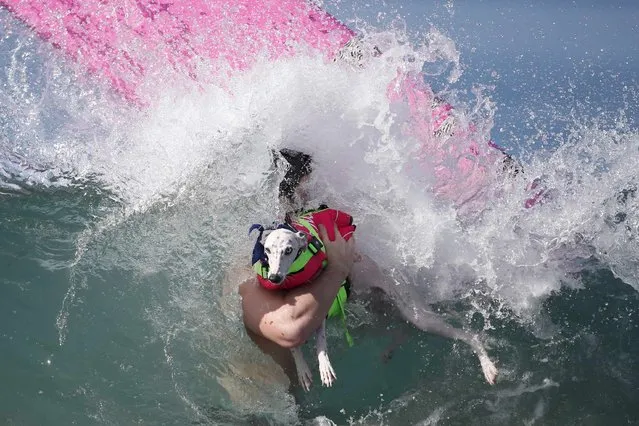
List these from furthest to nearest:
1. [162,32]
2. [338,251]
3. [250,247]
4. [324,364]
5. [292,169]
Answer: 1. [162,32]
2. [292,169]
3. [250,247]
4. [338,251]
5. [324,364]

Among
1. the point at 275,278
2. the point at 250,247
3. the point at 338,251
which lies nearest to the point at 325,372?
the point at 275,278

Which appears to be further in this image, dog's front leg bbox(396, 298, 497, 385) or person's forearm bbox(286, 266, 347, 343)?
dog's front leg bbox(396, 298, 497, 385)

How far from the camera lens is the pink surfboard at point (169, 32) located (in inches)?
201

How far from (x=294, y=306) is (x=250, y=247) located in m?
0.97

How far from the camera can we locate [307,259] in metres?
2.77

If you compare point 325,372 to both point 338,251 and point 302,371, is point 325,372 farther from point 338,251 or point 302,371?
point 338,251

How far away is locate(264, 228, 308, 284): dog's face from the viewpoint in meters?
2.55

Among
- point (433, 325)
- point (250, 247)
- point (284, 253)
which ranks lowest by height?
point (250, 247)

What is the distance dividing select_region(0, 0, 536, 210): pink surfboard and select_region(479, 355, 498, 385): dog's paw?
253cm

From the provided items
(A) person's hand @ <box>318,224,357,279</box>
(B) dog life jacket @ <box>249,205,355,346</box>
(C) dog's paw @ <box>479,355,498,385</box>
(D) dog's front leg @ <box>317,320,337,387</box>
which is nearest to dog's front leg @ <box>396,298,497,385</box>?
(C) dog's paw @ <box>479,355,498,385</box>

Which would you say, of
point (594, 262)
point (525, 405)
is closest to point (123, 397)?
point (525, 405)

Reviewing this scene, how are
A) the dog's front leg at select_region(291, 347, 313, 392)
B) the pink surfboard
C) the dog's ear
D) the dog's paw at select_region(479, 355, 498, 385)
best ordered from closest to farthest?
the dog's ear
the dog's front leg at select_region(291, 347, 313, 392)
the dog's paw at select_region(479, 355, 498, 385)
the pink surfboard

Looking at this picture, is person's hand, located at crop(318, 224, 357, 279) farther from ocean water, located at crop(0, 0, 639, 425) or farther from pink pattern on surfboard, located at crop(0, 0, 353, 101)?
pink pattern on surfboard, located at crop(0, 0, 353, 101)

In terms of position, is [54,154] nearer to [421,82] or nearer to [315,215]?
[315,215]
